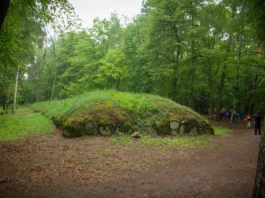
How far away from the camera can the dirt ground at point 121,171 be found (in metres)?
4.64

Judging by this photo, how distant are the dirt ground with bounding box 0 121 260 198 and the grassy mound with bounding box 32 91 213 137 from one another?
1.84m

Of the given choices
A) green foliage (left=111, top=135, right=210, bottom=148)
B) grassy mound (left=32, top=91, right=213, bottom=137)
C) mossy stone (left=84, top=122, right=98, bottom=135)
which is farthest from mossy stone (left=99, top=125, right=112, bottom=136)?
green foliage (left=111, top=135, right=210, bottom=148)

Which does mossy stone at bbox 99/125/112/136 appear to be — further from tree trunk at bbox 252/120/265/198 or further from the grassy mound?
tree trunk at bbox 252/120/265/198

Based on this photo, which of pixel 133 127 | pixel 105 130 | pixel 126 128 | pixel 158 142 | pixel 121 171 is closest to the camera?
pixel 121 171

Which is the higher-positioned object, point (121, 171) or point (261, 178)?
point (261, 178)

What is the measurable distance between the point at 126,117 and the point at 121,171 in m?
6.05

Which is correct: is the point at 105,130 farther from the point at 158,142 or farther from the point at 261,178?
the point at 261,178

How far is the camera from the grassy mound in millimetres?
10961

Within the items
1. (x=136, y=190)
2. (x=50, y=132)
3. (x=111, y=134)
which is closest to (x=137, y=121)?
(x=111, y=134)

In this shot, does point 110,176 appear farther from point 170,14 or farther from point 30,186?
point 170,14

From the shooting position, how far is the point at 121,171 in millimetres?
6059

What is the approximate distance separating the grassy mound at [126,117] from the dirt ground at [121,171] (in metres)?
1.84

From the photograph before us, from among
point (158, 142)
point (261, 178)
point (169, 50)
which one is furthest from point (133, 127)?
point (169, 50)

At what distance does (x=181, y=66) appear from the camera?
58.8 ft
